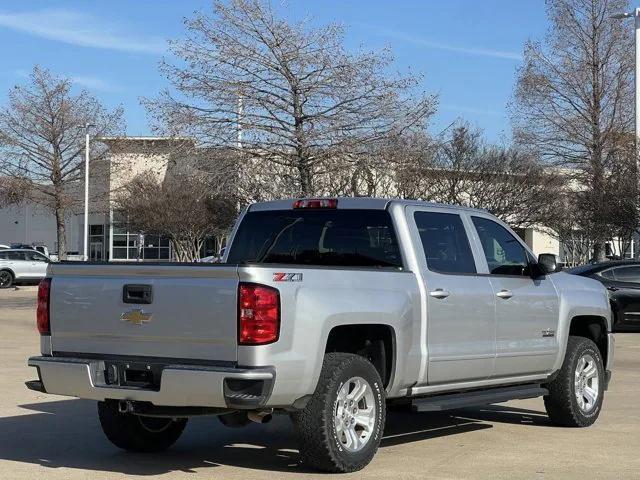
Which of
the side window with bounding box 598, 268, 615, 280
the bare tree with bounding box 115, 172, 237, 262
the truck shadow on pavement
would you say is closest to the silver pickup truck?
the truck shadow on pavement

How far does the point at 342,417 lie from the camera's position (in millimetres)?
7156

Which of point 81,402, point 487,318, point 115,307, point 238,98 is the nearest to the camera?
point 115,307

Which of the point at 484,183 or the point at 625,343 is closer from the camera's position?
the point at 625,343

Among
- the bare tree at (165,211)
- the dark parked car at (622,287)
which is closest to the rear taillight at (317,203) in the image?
the dark parked car at (622,287)

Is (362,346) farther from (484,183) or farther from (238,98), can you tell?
(484,183)

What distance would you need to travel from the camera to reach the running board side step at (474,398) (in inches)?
308

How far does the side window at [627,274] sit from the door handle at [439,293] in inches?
558

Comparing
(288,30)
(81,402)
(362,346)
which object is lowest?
(81,402)

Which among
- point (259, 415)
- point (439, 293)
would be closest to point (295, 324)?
point (259, 415)

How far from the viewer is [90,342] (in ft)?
23.6

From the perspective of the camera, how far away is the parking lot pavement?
745 centimetres

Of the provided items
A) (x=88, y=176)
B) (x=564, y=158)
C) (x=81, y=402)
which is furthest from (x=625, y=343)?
(x=88, y=176)

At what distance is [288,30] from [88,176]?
975 inches

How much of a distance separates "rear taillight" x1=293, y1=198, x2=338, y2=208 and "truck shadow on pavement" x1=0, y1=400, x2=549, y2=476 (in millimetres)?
2040
